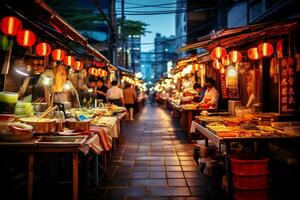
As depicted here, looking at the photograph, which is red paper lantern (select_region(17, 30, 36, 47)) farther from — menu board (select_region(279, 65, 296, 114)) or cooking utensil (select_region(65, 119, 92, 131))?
menu board (select_region(279, 65, 296, 114))

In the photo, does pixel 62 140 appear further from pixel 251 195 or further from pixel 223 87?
pixel 223 87

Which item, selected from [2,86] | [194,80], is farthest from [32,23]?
[194,80]

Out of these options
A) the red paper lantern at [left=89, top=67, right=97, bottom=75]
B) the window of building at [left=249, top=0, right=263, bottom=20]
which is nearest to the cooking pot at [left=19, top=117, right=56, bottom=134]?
the red paper lantern at [left=89, top=67, right=97, bottom=75]

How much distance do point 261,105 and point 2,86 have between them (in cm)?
822

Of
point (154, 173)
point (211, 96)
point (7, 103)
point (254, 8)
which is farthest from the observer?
point (254, 8)

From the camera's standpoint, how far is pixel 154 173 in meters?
8.84

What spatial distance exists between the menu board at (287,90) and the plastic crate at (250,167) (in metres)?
3.10

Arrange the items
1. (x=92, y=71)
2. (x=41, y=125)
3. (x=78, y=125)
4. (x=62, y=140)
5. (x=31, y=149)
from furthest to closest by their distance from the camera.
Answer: (x=92, y=71) → (x=78, y=125) → (x=41, y=125) → (x=62, y=140) → (x=31, y=149)

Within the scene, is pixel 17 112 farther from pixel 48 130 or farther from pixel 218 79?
pixel 218 79

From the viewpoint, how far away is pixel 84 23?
23.6 m

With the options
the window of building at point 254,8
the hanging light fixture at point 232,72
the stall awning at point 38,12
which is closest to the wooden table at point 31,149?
the stall awning at point 38,12

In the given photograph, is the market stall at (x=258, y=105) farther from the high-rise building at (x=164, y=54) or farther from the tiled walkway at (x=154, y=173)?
the high-rise building at (x=164, y=54)

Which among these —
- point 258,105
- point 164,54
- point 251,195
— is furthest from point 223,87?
point 164,54

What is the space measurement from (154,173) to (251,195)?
3.10 m
